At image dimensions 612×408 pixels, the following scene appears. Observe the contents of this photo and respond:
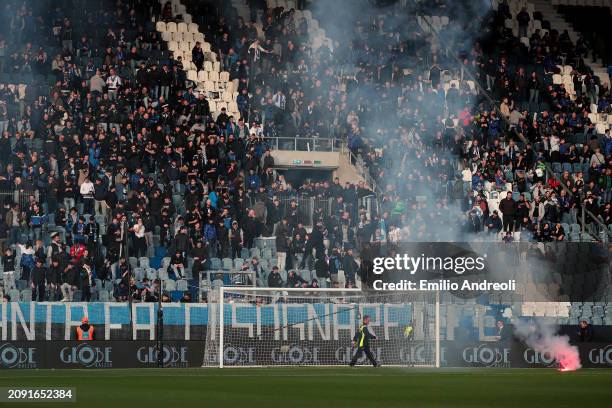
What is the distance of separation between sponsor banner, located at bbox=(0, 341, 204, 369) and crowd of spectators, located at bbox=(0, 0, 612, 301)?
176 centimetres

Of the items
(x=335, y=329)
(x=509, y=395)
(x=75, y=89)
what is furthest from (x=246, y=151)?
(x=509, y=395)

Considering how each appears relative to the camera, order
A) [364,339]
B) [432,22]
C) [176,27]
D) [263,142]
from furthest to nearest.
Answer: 1. [432,22]
2. [176,27]
3. [263,142]
4. [364,339]

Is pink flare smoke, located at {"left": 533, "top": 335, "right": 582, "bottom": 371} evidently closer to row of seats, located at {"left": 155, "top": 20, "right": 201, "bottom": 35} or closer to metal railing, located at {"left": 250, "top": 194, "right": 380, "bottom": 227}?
metal railing, located at {"left": 250, "top": 194, "right": 380, "bottom": 227}

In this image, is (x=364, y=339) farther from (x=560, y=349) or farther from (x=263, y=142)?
(x=263, y=142)

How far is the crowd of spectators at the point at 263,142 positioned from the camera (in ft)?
122

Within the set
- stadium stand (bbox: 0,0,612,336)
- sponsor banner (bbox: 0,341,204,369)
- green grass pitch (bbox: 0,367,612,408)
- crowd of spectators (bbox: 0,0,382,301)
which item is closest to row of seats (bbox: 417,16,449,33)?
stadium stand (bbox: 0,0,612,336)

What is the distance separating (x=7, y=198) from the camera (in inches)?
1468

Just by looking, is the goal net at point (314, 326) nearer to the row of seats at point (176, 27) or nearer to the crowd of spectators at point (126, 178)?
the crowd of spectators at point (126, 178)

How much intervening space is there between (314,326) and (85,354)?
5932 millimetres

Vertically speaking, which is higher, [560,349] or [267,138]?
[267,138]

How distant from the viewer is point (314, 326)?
1396 inches

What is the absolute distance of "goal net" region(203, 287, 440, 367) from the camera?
35.0 meters

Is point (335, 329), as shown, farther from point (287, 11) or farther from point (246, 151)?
point (287, 11)

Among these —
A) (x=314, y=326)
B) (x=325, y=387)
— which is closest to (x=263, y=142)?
(x=314, y=326)
